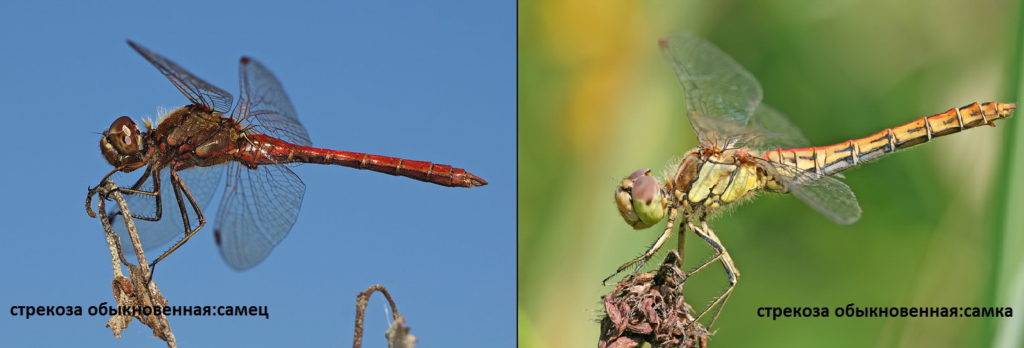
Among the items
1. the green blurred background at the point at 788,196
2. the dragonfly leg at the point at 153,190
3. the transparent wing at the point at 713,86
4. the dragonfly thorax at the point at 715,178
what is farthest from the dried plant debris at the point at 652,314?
the dragonfly leg at the point at 153,190

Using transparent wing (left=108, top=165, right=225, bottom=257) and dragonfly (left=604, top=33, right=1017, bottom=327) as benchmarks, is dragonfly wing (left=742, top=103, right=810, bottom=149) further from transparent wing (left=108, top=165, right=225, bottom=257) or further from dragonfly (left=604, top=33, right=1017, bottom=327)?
transparent wing (left=108, top=165, right=225, bottom=257)

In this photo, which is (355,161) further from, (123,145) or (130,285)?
(130,285)

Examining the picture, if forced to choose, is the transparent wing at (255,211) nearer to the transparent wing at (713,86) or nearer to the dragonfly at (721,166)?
the dragonfly at (721,166)

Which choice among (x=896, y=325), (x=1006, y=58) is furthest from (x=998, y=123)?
(x=896, y=325)

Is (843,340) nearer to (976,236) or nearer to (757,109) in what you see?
(976,236)

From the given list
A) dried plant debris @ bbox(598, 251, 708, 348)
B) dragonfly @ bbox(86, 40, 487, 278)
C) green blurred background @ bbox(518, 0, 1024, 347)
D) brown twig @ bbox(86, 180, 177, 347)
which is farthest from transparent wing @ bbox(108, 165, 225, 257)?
dried plant debris @ bbox(598, 251, 708, 348)

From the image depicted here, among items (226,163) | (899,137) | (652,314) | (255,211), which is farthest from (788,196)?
(226,163)
